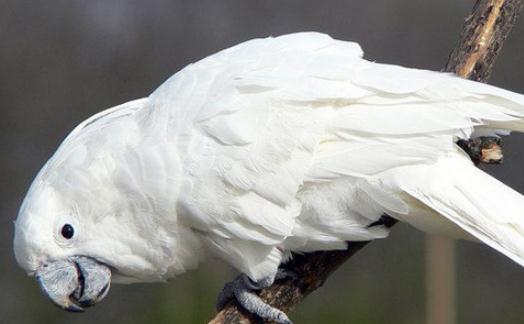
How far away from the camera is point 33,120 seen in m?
5.34

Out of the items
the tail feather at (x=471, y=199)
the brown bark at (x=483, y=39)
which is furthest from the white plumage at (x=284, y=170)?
the brown bark at (x=483, y=39)

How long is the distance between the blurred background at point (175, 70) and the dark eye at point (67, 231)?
1810 mm

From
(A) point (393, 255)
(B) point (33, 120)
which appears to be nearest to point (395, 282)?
(A) point (393, 255)

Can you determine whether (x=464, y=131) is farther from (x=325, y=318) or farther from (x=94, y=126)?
(x=325, y=318)

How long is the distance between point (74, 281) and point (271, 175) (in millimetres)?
683

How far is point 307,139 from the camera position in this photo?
112 inches

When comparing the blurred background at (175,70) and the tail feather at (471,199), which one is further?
the blurred background at (175,70)

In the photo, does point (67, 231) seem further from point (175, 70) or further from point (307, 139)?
point (175, 70)

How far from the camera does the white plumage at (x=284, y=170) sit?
281 centimetres

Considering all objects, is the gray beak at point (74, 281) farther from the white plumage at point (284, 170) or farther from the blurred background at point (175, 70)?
the blurred background at point (175, 70)

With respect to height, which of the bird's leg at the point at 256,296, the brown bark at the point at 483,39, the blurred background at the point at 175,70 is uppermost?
the brown bark at the point at 483,39

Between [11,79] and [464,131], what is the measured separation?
3.14 m

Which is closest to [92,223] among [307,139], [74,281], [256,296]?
[74,281]

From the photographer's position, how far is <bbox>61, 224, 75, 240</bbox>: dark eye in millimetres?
3047
